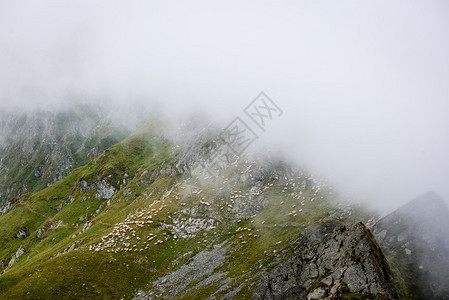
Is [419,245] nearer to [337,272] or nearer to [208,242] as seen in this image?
[337,272]

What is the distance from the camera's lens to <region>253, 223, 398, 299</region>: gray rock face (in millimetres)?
27422

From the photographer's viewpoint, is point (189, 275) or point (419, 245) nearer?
point (419, 245)

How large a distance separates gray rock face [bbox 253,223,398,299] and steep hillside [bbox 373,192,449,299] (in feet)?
19.8

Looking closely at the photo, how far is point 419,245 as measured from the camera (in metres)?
37.1

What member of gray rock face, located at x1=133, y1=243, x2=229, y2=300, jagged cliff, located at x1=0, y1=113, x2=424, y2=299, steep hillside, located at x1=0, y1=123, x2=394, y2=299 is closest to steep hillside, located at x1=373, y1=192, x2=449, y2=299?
jagged cliff, located at x1=0, y1=113, x2=424, y2=299

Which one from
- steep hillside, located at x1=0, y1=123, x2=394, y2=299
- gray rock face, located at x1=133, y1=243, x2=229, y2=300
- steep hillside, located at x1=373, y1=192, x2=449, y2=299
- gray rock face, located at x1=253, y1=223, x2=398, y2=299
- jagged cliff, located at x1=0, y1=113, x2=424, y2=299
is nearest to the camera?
gray rock face, located at x1=253, y1=223, x2=398, y2=299

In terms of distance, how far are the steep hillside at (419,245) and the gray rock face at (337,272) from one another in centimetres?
604

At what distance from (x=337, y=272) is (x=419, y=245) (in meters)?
16.3

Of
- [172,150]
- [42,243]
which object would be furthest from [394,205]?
[42,243]

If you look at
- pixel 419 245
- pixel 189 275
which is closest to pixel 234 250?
pixel 189 275

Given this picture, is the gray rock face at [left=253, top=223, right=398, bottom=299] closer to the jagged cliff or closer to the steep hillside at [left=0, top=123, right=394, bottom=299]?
the jagged cliff

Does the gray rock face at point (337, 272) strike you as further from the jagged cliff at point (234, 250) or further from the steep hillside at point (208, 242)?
the steep hillside at point (208, 242)

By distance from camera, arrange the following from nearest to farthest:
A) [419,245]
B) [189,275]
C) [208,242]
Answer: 1. [419,245]
2. [189,275]
3. [208,242]

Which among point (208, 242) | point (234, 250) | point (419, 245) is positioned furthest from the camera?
point (208, 242)
